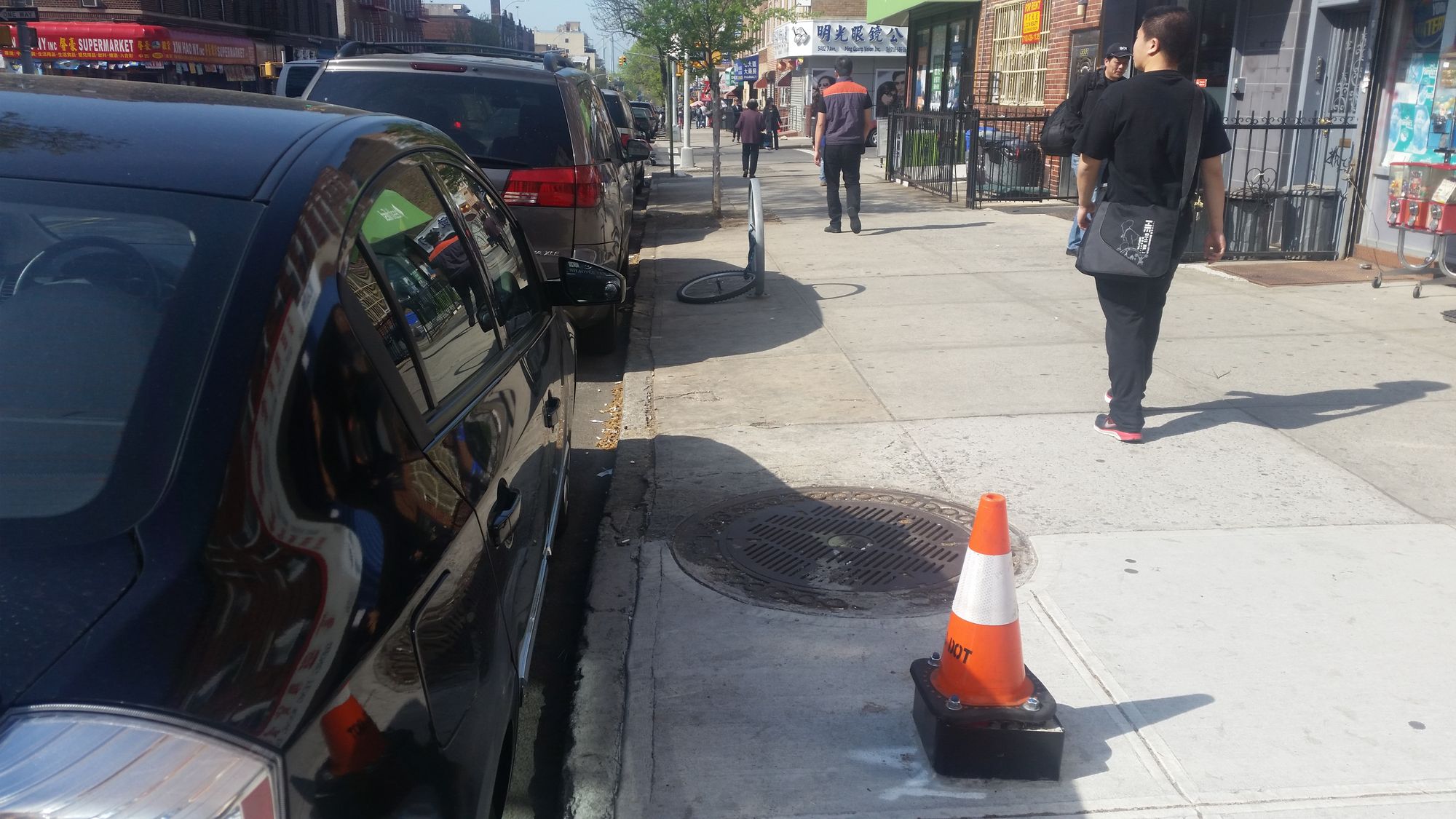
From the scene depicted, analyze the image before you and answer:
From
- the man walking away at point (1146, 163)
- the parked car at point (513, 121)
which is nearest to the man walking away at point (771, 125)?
the parked car at point (513, 121)

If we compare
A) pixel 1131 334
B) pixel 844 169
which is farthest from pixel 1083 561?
pixel 844 169

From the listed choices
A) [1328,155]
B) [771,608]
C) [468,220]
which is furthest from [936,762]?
[1328,155]

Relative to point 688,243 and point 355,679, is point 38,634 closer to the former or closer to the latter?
point 355,679

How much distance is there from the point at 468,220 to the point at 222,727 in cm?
207

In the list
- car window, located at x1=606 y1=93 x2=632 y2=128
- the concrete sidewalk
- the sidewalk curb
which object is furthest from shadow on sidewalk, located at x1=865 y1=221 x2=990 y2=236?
the sidewalk curb

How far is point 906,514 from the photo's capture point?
490cm

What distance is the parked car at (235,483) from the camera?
1.45 metres

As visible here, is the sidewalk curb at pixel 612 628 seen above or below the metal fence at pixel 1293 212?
below

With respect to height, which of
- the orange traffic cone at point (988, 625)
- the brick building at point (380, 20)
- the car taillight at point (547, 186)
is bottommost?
the orange traffic cone at point (988, 625)

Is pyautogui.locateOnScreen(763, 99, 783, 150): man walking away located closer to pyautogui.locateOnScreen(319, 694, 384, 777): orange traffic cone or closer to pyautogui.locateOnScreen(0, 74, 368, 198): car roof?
pyautogui.locateOnScreen(0, 74, 368, 198): car roof

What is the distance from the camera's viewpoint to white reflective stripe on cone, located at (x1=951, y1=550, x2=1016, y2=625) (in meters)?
3.00

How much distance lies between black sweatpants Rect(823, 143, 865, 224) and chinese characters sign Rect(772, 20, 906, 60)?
3221 cm

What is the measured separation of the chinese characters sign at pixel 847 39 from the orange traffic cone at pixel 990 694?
4308 centimetres

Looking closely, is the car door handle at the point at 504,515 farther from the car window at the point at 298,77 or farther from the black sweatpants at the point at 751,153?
the black sweatpants at the point at 751,153
